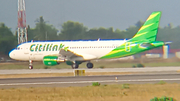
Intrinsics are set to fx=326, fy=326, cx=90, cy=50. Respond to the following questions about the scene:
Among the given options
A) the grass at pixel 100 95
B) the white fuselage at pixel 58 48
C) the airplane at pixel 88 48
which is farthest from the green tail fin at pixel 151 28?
the grass at pixel 100 95

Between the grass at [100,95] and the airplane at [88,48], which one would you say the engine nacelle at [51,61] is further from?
the grass at [100,95]

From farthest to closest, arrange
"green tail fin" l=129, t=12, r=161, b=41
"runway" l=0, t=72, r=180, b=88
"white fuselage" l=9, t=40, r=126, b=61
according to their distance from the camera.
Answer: "white fuselage" l=9, t=40, r=126, b=61 → "green tail fin" l=129, t=12, r=161, b=41 → "runway" l=0, t=72, r=180, b=88

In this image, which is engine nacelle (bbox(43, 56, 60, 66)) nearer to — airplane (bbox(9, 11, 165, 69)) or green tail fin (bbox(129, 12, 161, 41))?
airplane (bbox(9, 11, 165, 69))

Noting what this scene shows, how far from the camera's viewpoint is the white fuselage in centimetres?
3959

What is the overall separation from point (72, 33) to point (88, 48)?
959 centimetres

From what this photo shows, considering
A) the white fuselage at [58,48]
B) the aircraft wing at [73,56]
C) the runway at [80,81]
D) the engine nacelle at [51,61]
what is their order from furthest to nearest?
the aircraft wing at [73,56], the engine nacelle at [51,61], the white fuselage at [58,48], the runway at [80,81]

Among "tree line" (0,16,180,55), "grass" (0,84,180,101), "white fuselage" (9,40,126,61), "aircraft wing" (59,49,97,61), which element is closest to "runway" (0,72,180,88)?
"grass" (0,84,180,101)

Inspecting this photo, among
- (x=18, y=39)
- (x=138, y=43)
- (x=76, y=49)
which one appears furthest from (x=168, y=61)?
(x=18, y=39)

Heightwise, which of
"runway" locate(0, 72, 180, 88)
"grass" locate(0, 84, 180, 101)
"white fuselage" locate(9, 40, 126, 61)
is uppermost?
"white fuselage" locate(9, 40, 126, 61)

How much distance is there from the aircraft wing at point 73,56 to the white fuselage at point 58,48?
0.91 feet

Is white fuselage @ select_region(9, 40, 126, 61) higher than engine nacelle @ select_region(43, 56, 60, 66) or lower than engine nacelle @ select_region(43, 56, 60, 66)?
higher

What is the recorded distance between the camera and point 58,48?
41.6 metres

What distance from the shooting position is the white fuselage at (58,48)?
130 ft

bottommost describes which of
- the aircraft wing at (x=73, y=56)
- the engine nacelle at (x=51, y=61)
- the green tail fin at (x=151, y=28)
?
the engine nacelle at (x=51, y=61)
